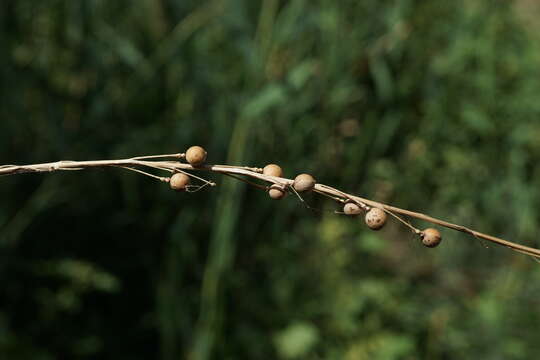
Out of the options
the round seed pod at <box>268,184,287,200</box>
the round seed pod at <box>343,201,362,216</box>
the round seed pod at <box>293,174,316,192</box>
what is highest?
the round seed pod at <box>268,184,287,200</box>

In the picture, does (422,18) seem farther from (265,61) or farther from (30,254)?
(30,254)

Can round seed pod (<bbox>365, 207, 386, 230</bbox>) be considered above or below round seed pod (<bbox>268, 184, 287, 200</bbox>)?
below

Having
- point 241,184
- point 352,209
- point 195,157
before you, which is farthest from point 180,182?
point 241,184

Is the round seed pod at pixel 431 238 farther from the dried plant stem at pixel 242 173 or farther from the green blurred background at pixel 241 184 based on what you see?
the green blurred background at pixel 241 184

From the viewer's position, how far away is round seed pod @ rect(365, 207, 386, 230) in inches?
18.1

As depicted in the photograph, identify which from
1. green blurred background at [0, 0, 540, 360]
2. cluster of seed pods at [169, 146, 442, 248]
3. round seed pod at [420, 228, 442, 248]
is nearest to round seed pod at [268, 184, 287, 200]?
cluster of seed pods at [169, 146, 442, 248]

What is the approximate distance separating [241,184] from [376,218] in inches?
39.1

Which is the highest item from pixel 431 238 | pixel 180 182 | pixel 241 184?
pixel 241 184

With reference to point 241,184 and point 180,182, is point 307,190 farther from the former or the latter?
point 241,184

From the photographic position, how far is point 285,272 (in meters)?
1.69

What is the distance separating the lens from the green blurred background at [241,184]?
1483 millimetres

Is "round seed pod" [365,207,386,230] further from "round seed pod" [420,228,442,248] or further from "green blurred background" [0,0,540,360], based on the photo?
"green blurred background" [0,0,540,360]

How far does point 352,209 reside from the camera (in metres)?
0.47

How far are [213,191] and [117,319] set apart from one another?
0.46m
